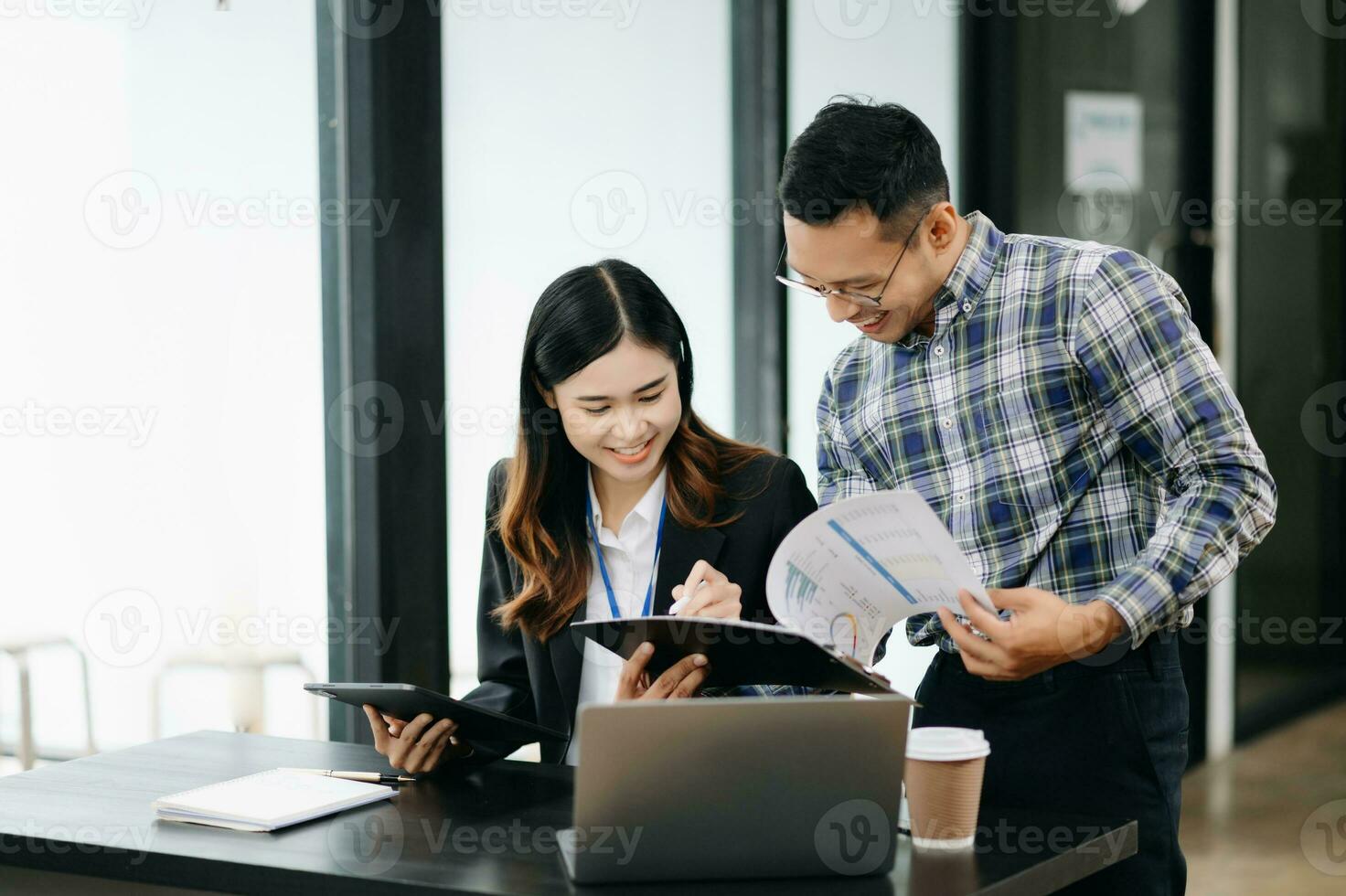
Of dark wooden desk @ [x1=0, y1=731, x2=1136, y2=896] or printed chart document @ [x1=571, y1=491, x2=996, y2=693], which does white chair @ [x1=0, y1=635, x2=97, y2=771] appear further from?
printed chart document @ [x1=571, y1=491, x2=996, y2=693]

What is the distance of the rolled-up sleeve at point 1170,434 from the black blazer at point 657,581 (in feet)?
1.87

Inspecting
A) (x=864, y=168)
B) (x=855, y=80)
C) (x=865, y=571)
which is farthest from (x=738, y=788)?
(x=855, y=80)

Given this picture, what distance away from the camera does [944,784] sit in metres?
1.58

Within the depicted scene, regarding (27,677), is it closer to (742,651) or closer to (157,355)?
(157,355)

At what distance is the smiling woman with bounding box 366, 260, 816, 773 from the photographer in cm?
219

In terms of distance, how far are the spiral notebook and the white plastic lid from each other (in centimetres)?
70

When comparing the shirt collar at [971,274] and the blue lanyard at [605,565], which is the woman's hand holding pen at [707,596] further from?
the shirt collar at [971,274]

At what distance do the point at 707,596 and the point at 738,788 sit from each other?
0.50 m

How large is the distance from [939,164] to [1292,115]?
14.1ft

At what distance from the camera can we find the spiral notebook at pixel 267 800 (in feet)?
5.68

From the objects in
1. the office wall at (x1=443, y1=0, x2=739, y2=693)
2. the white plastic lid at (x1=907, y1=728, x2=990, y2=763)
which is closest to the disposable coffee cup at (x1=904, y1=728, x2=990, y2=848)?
the white plastic lid at (x1=907, y1=728, x2=990, y2=763)

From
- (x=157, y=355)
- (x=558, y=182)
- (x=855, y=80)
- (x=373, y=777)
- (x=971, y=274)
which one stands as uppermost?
(x=855, y=80)

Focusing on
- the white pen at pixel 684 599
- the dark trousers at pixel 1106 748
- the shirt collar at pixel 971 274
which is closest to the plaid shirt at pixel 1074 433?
the shirt collar at pixel 971 274

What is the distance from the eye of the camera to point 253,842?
1.66 metres
